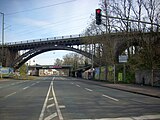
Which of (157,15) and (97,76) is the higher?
(157,15)

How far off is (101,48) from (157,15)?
18.2 meters

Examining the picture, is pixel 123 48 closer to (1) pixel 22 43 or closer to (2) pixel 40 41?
(2) pixel 40 41

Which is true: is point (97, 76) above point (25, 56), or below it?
below

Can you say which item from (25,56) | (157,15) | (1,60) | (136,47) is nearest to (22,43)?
(25,56)

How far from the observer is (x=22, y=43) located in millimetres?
86625

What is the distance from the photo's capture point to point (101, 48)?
48844 mm

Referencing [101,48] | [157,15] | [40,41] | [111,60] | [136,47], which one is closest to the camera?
[157,15]

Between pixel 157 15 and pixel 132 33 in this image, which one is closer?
pixel 157 15

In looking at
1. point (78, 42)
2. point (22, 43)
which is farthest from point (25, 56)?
point (78, 42)

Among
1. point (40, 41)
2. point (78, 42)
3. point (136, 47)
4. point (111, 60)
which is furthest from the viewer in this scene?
point (40, 41)

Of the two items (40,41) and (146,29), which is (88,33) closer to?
(146,29)

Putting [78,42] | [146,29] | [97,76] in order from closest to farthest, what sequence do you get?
[146,29] < [97,76] < [78,42]

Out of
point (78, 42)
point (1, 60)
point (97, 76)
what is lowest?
point (97, 76)

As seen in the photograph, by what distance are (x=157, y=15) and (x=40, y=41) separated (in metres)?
56.3
